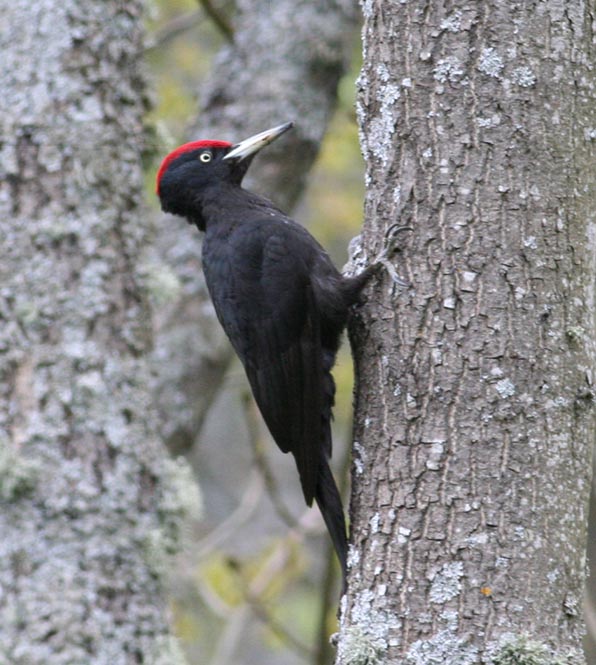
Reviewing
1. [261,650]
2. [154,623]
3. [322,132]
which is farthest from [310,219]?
[154,623]

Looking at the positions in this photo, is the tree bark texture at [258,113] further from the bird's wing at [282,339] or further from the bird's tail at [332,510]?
the bird's tail at [332,510]

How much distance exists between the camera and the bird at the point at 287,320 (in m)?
3.18

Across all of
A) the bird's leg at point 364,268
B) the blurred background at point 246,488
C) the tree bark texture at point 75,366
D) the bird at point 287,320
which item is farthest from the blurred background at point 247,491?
the bird's leg at point 364,268

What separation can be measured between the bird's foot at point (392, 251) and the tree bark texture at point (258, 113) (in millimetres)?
2667

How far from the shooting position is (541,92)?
99.3 inches

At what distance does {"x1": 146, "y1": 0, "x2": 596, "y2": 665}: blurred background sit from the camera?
17.4 ft

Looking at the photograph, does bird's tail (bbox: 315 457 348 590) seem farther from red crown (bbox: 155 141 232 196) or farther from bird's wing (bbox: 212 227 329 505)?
red crown (bbox: 155 141 232 196)

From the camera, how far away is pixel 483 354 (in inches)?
97.4

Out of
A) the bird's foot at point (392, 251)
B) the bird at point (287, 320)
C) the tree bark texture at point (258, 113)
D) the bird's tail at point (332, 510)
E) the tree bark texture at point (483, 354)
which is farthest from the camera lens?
the tree bark texture at point (258, 113)

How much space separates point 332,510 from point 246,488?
5.43 meters

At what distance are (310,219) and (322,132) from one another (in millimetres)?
3221

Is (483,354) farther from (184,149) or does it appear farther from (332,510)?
(184,149)

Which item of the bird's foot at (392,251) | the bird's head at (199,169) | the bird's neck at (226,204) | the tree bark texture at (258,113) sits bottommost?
the bird's foot at (392,251)

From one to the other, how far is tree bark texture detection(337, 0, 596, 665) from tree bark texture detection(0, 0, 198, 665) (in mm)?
1526
